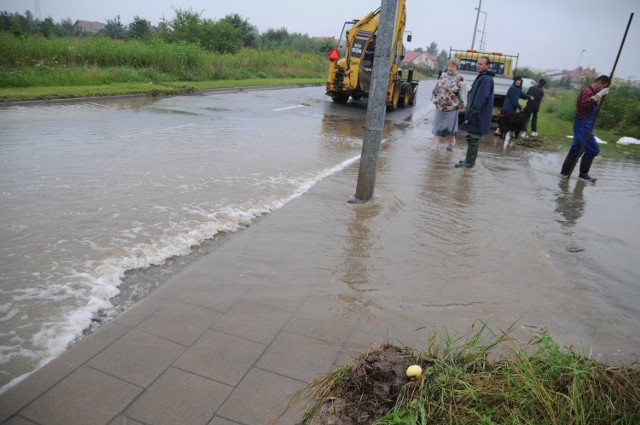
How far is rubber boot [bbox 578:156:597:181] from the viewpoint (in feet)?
26.6

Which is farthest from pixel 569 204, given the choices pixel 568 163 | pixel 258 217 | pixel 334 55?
pixel 334 55

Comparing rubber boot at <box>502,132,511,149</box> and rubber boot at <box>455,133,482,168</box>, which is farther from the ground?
rubber boot at <box>455,133,482,168</box>

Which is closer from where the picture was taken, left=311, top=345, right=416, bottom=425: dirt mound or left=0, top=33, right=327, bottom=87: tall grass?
left=311, top=345, right=416, bottom=425: dirt mound

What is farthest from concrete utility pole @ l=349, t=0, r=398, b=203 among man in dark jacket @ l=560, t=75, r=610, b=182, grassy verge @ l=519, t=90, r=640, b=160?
grassy verge @ l=519, t=90, r=640, b=160

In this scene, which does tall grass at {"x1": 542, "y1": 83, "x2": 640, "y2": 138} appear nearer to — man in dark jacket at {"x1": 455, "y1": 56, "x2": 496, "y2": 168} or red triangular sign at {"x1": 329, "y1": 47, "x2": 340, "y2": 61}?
red triangular sign at {"x1": 329, "y1": 47, "x2": 340, "y2": 61}

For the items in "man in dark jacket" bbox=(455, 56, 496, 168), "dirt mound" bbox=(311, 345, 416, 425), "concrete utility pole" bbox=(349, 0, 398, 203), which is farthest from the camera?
"man in dark jacket" bbox=(455, 56, 496, 168)

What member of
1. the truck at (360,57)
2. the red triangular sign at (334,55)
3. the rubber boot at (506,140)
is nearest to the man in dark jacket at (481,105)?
the rubber boot at (506,140)

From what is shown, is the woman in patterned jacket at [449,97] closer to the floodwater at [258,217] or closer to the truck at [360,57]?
the floodwater at [258,217]

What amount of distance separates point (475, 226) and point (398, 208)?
990 mm

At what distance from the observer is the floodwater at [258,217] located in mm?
3293

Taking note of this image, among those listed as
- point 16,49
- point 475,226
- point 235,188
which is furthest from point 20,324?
point 16,49

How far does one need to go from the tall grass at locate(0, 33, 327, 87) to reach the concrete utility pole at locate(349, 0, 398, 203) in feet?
48.2

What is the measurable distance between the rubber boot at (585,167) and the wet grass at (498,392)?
7.27 m

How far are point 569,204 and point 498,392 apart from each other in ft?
18.4
